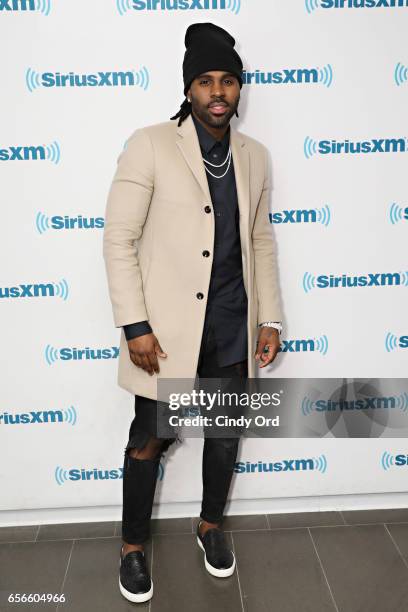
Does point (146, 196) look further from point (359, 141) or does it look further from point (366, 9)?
point (366, 9)

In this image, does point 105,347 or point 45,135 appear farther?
point 105,347

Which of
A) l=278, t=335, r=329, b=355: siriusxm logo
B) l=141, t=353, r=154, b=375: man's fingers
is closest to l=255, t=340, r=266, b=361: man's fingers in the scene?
l=278, t=335, r=329, b=355: siriusxm logo

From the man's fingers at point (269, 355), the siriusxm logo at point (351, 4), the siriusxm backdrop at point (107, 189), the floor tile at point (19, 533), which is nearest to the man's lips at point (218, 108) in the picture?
the siriusxm backdrop at point (107, 189)

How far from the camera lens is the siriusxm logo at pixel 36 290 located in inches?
88.5

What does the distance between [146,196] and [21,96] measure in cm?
64

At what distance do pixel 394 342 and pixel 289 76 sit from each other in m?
1.11

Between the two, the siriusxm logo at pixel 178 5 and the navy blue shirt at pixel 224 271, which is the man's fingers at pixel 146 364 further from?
the siriusxm logo at pixel 178 5

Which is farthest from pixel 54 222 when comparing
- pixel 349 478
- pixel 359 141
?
pixel 349 478

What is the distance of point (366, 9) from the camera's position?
2102 millimetres

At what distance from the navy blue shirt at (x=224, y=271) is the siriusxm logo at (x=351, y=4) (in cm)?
56

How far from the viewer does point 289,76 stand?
2129mm

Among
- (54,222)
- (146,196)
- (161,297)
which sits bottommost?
(161,297)

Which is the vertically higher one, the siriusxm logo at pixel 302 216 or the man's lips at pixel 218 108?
the man's lips at pixel 218 108

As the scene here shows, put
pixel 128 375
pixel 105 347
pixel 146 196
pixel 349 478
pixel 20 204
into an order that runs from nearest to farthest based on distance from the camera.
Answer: pixel 146 196 → pixel 128 375 → pixel 20 204 → pixel 105 347 → pixel 349 478
